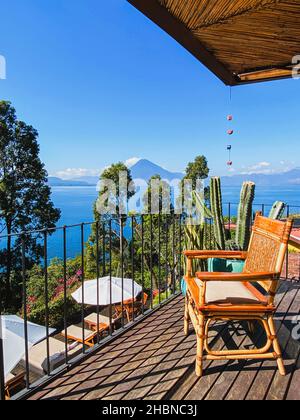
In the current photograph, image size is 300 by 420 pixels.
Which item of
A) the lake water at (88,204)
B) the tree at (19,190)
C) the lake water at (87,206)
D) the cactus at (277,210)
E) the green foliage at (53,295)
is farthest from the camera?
the tree at (19,190)

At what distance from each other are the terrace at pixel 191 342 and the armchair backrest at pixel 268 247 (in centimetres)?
49

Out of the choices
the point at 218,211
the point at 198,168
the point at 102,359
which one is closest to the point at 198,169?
the point at 198,168

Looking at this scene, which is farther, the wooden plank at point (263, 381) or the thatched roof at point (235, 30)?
the thatched roof at point (235, 30)

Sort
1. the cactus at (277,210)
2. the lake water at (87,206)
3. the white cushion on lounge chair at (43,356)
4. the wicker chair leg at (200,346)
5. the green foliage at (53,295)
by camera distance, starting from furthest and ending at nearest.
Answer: the green foliage at (53,295)
the white cushion on lounge chair at (43,356)
the lake water at (87,206)
the cactus at (277,210)
the wicker chair leg at (200,346)

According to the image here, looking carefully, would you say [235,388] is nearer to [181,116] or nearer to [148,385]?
[148,385]

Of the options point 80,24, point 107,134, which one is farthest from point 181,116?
point 80,24

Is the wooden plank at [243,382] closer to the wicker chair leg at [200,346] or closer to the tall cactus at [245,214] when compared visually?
the wicker chair leg at [200,346]

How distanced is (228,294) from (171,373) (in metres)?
0.57

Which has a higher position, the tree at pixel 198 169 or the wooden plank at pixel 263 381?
the tree at pixel 198 169

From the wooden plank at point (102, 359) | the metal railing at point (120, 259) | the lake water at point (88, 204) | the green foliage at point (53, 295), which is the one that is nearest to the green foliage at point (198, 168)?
the metal railing at point (120, 259)

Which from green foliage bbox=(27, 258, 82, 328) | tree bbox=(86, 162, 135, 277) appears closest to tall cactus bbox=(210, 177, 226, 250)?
green foliage bbox=(27, 258, 82, 328)

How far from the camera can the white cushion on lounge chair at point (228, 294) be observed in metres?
1.57

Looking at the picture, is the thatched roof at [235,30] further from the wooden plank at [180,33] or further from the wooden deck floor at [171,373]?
the wooden deck floor at [171,373]

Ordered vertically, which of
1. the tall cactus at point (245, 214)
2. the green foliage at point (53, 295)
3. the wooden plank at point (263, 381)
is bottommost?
the green foliage at point (53, 295)
